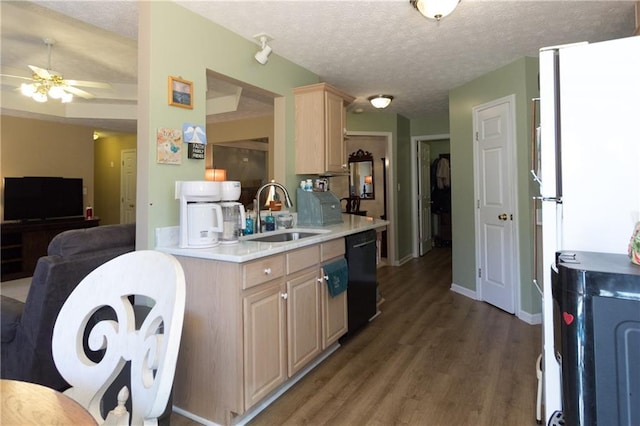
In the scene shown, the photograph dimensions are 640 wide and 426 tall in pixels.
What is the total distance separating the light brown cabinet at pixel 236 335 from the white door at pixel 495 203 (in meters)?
2.43

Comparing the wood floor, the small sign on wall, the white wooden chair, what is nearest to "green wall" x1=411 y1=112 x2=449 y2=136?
the wood floor

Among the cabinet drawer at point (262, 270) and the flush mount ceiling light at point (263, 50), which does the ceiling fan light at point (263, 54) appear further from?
the cabinet drawer at point (262, 270)

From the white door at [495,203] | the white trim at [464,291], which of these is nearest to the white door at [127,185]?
the white trim at [464,291]

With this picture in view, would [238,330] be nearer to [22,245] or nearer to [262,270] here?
[262,270]

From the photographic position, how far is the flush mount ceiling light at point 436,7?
2.08 meters

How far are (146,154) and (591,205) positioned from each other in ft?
7.30

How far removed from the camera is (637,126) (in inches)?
53.5

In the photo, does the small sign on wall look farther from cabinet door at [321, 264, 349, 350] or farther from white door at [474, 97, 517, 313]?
white door at [474, 97, 517, 313]

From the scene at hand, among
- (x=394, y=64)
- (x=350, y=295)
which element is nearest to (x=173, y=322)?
(x=350, y=295)

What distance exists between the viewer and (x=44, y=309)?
181cm

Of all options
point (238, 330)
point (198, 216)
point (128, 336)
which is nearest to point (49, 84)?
point (198, 216)

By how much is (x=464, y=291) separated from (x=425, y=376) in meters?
2.13

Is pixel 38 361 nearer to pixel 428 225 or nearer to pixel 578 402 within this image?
pixel 578 402

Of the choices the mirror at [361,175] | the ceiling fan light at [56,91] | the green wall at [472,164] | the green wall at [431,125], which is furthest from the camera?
the mirror at [361,175]
